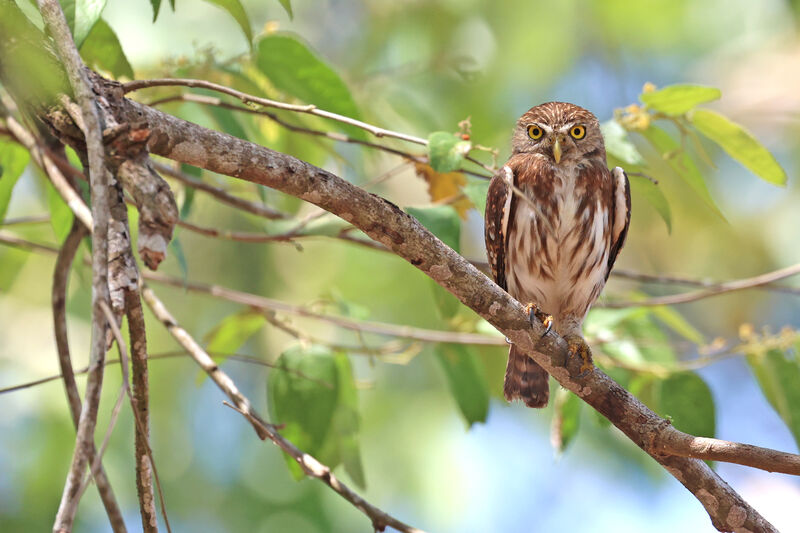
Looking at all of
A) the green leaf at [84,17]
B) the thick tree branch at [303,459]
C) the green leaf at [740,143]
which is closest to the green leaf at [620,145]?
the green leaf at [740,143]

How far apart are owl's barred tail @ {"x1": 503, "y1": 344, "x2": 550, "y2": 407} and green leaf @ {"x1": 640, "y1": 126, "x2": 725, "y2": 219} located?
108 centimetres

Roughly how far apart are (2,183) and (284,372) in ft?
4.45

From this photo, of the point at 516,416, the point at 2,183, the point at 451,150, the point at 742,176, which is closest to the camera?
the point at 451,150

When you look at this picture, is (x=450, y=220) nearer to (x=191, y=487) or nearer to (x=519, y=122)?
(x=519, y=122)

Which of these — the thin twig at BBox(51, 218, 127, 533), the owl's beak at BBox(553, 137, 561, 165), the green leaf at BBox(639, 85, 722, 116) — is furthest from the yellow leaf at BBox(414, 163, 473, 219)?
the thin twig at BBox(51, 218, 127, 533)

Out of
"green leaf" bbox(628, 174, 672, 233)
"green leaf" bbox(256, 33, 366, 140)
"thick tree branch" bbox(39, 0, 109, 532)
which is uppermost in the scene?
"green leaf" bbox(256, 33, 366, 140)

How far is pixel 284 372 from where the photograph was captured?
12.1ft

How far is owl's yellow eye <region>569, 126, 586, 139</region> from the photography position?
4.03 meters

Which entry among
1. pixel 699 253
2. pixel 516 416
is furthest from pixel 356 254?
pixel 699 253

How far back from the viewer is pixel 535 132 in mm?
4141

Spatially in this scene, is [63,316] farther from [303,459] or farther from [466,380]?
[466,380]

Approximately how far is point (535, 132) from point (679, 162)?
96 centimetres

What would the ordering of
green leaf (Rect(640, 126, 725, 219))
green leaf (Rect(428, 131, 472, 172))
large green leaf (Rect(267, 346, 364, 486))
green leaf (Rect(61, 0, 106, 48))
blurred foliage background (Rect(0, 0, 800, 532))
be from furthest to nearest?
blurred foliage background (Rect(0, 0, 800, 532)) < large green leaf (Rect(267, 346, 364, 486)) < green leaf (Rect(640, 126, 725, 219)) < green leaf (Rect(428, 131, 472, 172)) < green leaf (Rect(61, 0, 106, 48))

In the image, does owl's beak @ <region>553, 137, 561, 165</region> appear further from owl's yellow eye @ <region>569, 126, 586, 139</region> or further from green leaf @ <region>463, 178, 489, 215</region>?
green leaf @ <region>463, 178, 489, 215</region>
